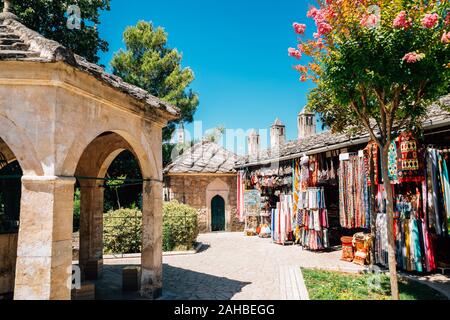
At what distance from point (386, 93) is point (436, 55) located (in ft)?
2.97

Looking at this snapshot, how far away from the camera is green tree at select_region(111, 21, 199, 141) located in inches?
906

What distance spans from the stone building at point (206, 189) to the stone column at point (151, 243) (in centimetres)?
1214

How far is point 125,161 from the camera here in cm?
1961

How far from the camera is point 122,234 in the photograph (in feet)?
38.2

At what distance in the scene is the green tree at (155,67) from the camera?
2302 centimetres

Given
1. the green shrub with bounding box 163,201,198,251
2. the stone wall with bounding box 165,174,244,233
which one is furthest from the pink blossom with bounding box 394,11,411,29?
the stone wall with bounding box 165,174,244,233

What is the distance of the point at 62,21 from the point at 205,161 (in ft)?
34.0

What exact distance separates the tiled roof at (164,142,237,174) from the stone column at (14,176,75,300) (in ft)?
46.8

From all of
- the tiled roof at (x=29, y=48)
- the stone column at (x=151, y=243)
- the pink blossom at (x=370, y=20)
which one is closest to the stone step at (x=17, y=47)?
the tiled roof at (x=29, y=48)

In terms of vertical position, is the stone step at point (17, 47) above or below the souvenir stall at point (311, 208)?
above

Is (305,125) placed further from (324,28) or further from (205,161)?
(324,28)

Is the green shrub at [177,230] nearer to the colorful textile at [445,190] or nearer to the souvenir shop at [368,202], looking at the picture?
the souvenir shop at [368,202]
